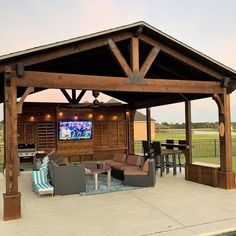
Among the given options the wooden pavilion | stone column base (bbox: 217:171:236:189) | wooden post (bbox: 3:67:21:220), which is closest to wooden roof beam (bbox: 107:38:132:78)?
the wooden pavilion

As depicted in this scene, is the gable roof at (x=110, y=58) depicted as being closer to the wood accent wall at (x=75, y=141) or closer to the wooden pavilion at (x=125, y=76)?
the wooden pavilion at (x=125, y=76)

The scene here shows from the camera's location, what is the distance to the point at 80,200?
6871 millimetres

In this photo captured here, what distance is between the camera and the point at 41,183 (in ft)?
25.4

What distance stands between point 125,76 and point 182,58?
1.64m

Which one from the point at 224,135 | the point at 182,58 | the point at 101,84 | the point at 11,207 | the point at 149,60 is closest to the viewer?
the point at 11,207

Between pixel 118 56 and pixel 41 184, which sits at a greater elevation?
pixel 118 56

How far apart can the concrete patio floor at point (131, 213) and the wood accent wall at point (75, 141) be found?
548cm

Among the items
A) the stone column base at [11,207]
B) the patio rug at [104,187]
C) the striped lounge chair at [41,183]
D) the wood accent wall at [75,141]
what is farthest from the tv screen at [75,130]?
the stone column base at [11,207]

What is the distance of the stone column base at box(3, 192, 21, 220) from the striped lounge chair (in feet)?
4.64

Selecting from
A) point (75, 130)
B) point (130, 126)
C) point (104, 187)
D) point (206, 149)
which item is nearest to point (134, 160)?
point (104, 187)

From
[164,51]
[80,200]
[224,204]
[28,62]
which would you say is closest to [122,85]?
[164,51]

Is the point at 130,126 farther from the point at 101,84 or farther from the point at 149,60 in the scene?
the point at 101,84

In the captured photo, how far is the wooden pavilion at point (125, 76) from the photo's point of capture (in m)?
5.77

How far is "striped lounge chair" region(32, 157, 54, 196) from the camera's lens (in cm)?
709
